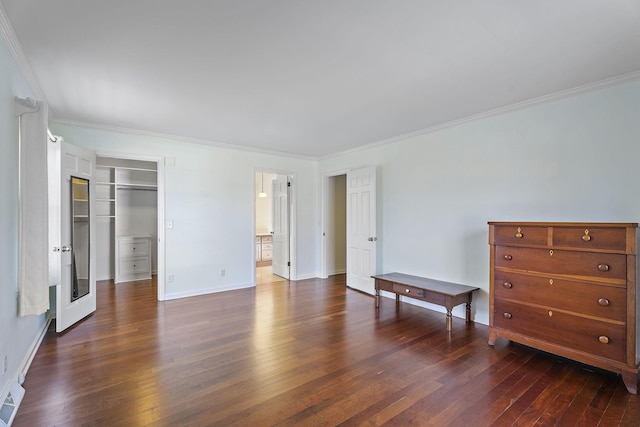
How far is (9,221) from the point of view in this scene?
7.14 feet

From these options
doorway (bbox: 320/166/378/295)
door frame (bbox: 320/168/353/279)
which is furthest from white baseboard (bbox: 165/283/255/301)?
doorway (bbox: 320/166/378/295)

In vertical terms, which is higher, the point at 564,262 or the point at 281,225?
the point at 281,225

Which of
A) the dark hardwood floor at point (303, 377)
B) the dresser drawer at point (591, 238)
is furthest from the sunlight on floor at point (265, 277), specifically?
the dresser drawer at point (591, 238)

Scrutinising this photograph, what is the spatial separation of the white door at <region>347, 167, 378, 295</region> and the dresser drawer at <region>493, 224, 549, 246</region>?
2056 mm

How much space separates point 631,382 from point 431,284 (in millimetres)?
1859

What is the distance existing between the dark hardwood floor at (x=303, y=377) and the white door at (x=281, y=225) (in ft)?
7.89

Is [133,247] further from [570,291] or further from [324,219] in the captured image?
[570,291]

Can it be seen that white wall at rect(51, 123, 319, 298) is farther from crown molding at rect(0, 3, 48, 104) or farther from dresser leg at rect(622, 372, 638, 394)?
dresser leg at rect(622, 372, 638, 394)

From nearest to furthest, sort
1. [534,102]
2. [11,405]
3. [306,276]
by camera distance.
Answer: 1. [11,405]
2. [534,102]
3. [306,276]

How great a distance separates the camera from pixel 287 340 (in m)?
3.12

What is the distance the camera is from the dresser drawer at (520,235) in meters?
2.71

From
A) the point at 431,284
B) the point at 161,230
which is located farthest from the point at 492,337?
the point at 161,230

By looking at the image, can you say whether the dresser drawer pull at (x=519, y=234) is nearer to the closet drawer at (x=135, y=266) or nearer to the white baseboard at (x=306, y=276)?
the white baseboard at (x=306, y=276)

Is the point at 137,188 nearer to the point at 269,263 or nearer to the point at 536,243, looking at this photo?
the point at 269,263
